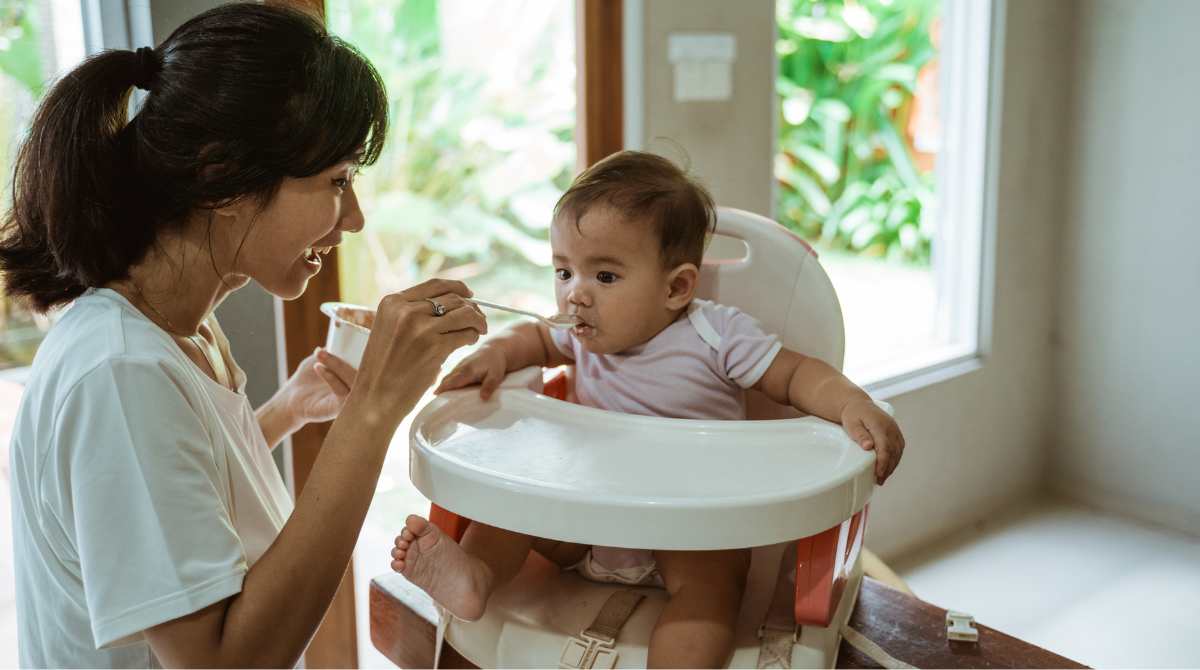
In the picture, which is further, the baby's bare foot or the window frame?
the window frame

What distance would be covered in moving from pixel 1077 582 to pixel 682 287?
2.00m

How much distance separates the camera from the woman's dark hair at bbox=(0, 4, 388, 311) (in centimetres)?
95

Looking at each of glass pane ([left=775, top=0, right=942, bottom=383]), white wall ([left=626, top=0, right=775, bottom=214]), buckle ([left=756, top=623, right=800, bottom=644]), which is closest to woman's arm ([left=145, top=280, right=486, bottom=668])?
buckle ([left=756, top=623, right=800, bottom=644])

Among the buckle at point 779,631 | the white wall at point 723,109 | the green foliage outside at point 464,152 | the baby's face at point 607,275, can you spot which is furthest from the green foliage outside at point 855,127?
the buckle at point 779,631

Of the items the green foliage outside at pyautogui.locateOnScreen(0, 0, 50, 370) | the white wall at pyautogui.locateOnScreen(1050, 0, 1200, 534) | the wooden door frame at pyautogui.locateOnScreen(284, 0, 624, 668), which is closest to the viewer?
the green foliage outside at pyautogui.locateOnScreen(0, 0, 50, 370)

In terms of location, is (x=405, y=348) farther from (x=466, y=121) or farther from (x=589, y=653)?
(x=466, y=121)

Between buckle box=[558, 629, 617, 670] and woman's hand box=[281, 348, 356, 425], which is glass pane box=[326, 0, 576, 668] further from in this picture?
buckle box=[558, 629, 617, 670]

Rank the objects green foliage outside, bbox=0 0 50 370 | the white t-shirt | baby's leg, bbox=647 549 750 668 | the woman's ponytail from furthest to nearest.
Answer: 1. green foliage outside, bbox=0 0 50 370
2. baby's leg, bbox=647 549 750 668
3. the woman's ponytail
4. the white t-shirt

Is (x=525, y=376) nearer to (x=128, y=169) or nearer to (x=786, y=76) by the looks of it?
(x=128, y=169)

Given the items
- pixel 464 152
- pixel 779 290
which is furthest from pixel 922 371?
pixel 779 290

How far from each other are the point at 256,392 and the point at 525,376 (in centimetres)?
57

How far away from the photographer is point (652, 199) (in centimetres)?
131

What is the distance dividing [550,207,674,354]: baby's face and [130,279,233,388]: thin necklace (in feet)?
1.38

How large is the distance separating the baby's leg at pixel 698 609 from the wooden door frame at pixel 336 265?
718mm
